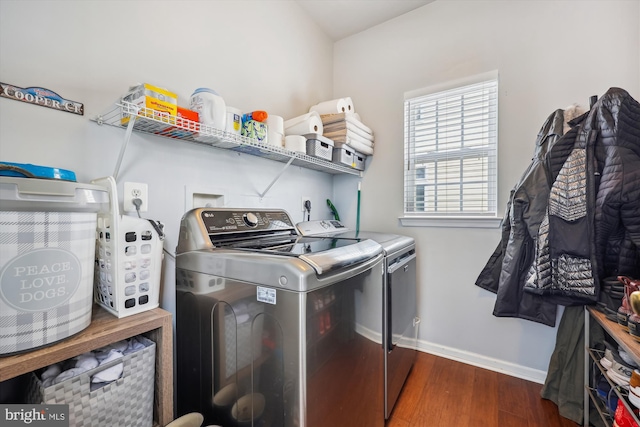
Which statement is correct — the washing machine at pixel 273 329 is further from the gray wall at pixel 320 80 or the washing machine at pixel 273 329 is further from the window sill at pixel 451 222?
the window sill at pixel 451 222

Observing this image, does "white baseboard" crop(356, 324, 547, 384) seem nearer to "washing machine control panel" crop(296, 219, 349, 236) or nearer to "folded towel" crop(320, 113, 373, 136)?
"washing machine control panel" crop(296, 219, 349, 236)

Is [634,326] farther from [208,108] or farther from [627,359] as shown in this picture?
[208,108]

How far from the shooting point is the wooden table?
0.61 meters

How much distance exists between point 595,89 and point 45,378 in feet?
9.24

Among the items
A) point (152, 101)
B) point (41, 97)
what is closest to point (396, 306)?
point (152, 101)

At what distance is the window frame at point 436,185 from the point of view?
6.22 feet

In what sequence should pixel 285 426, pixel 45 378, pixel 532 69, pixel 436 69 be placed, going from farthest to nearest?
pixel 436 69, pixel 532 69, pixel 285 426, pixel 45 378

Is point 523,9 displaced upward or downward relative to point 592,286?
upward

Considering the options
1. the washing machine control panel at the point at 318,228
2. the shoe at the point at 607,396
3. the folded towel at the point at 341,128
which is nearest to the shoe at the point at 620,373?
the shoe at the point at 607,396

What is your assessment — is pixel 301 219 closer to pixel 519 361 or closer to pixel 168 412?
pixel 168 412

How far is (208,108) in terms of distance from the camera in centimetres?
120

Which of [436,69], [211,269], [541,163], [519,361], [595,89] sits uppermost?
[436,69]

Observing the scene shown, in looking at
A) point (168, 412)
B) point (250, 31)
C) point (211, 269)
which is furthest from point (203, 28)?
point (168, 412)

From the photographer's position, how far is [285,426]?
82 cm
